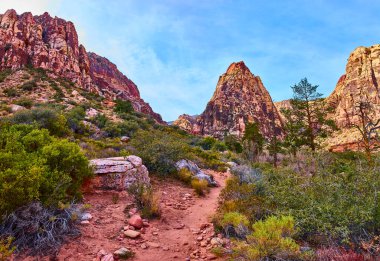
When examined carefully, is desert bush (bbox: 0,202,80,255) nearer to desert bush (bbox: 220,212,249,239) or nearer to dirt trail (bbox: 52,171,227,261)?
dirt trail (bbox: 52,171,227,261)

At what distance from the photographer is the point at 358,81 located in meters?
77.9

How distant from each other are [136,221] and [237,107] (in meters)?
101

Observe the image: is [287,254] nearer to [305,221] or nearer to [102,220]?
[305,221]

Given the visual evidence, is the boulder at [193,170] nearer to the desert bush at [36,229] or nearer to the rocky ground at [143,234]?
the rocky ground at [143,234]

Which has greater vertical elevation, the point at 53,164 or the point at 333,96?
the point at 333,96

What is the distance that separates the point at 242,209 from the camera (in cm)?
642

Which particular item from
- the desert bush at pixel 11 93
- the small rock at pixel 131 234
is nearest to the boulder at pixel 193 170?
the small rock at pixel 131 234

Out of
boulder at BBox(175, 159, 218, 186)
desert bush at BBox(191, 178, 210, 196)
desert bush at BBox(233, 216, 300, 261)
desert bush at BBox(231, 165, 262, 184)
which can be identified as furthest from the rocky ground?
boulder at BBox(175, 159, 218, 186)

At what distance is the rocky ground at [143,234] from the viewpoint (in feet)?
16.1

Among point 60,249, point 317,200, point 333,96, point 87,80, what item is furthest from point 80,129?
point 333,96

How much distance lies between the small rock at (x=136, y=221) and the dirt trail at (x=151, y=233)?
0.17m

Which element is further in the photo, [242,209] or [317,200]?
[242,209]

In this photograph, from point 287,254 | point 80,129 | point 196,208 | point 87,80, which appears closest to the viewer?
point 287,254

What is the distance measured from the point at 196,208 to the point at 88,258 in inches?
170
